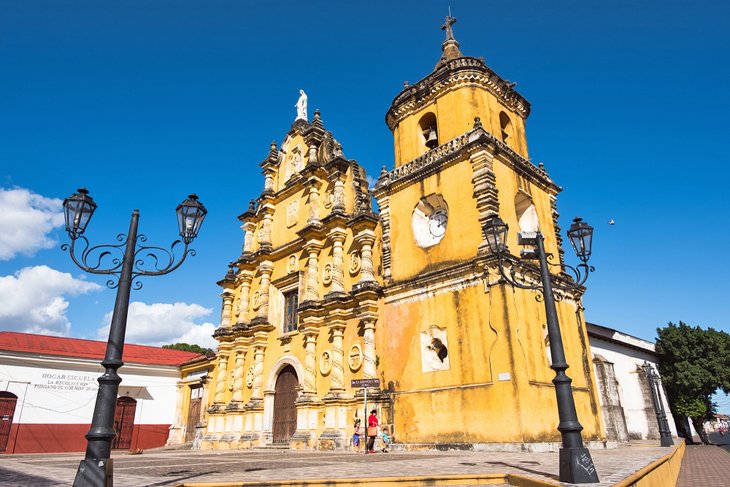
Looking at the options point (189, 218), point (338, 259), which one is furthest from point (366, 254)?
point (189, 218)

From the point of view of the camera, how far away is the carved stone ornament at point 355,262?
1842 cm

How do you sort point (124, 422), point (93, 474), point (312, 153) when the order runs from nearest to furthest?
point (93, 474) < point (312, 153) < point (124, 422)

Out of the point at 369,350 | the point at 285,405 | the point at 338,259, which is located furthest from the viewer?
the point at 285,405

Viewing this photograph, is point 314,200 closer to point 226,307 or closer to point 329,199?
point 329,199

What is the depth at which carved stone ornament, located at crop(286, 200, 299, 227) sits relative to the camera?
22.5 metres

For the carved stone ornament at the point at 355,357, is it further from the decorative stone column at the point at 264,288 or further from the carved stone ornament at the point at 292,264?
the decorative stone column at the point at 264,288

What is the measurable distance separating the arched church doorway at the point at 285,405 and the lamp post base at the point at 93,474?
1351 centimetres

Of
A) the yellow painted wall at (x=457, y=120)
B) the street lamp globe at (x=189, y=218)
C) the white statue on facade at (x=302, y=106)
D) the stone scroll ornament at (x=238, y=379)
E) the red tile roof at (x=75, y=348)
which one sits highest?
the white statue on facade at (x=302, y=106)

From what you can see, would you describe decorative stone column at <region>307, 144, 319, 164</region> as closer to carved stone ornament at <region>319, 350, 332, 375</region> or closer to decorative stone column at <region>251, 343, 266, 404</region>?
decorative stone column at <region>251, 343, 266, 404</region>

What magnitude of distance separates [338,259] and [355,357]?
4.02m

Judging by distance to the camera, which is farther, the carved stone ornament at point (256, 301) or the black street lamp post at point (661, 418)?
the carved stone ornament at point (256, 301)

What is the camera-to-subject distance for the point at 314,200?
2111 centimetres

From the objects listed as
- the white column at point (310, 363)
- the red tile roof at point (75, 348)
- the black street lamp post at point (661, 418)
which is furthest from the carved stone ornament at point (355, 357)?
the red tile roof at point (75, 348)

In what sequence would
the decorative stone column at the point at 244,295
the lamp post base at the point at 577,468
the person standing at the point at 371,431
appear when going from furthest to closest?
the decorative stone column at the point at 244,295 → the person standing at the point at 371,431 → the lamp post base at the point at 577,468
